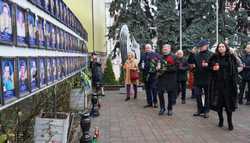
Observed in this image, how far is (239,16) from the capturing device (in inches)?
957

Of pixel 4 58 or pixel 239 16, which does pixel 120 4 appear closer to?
pixel 239 16

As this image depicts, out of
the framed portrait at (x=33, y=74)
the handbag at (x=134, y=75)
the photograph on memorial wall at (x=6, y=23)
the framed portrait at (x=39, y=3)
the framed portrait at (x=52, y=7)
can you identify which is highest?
the framed portrait at (x=52, y=7)

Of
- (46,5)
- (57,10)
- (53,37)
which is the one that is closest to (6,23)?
(46,5)

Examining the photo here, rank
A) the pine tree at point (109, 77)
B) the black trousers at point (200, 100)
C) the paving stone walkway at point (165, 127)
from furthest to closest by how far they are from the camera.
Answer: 1. the pine tree at point (109, 77)
2. the black trousers at point (200, 100)
3. the paving stone walkway at point (165, 127)

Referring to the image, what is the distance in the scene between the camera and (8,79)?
429cm

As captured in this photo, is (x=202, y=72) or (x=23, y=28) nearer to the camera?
(x=23, y=28)

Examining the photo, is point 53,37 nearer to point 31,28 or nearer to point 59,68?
point 59,68

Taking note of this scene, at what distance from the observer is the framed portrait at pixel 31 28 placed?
5312 mm

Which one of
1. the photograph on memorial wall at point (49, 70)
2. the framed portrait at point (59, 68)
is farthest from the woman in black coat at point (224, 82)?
the photograph on memorial wall at point (49, 70)

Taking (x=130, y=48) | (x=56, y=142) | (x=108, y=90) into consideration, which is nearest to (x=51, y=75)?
(x=56, y=142)

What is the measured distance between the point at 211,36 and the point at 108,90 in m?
7.07

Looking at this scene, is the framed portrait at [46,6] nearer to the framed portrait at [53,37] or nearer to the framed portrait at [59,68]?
the framed portrait at [53,37]

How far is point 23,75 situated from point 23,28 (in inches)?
21.9

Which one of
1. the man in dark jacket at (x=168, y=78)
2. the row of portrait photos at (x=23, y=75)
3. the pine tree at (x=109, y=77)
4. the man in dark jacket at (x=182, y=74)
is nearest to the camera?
the row of portrait photos at (x=23, y=75)
